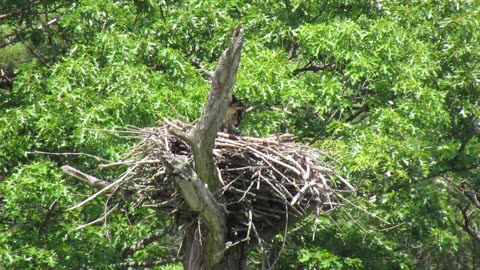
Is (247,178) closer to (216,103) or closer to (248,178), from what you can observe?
(248,178)

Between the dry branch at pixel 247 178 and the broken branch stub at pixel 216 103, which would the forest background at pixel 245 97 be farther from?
the broken branch stub at pixel 216 103

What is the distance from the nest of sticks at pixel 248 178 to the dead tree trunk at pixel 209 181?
130mm

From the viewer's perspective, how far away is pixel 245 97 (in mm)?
10461

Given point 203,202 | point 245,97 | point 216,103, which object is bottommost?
point 245,97

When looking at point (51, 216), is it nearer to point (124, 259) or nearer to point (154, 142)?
point (124, 259)

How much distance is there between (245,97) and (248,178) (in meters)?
3.67

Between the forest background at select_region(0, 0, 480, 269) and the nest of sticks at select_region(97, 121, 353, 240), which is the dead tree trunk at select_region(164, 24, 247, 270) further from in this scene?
the forest background at select_region(0, 0, 480, 269)

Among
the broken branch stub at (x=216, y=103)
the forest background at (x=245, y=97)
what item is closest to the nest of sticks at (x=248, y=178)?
the broken branch stub at (x=216, y=103)

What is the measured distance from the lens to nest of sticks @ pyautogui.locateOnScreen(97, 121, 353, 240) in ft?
22.1

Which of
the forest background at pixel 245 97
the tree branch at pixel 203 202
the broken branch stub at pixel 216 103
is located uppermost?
the broken branch stub at pixel 216 103

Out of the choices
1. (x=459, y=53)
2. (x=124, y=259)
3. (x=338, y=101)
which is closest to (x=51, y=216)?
(x=124, y=259)

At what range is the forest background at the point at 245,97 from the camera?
10727mm

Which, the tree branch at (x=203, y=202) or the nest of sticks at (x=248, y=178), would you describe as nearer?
the tree branch at (x=203, y=202)

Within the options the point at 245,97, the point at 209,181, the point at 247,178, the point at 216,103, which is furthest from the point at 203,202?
the point at 245,97
